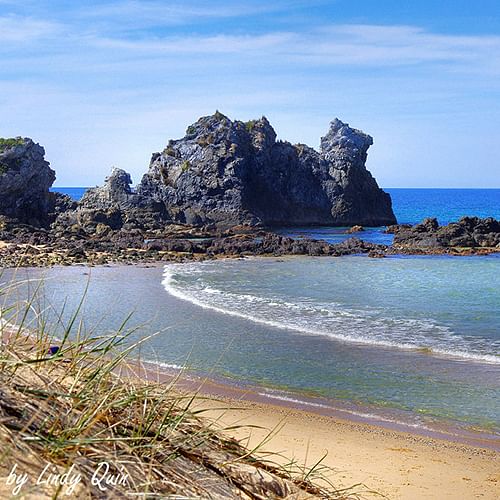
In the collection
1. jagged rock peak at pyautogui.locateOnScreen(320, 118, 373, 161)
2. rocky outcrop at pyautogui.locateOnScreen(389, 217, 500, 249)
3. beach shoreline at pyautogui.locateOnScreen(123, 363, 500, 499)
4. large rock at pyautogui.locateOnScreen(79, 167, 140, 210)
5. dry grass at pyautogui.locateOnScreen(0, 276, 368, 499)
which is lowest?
beach shoreline at pyautogui.locateOnScreen(123, 363, 500, 499)

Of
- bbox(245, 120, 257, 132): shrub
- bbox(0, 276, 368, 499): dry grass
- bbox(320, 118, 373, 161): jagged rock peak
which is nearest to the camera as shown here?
bbox(0, 276, 368, 499): dry grass

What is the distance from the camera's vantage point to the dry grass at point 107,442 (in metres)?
2.51

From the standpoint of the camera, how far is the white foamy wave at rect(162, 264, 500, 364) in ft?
47.4

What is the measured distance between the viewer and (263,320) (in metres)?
17.3

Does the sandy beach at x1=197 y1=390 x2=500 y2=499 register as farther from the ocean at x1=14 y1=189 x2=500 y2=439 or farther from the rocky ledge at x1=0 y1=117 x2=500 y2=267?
the rocky ledge at x1=0 y1=117 x2=500 y2=267

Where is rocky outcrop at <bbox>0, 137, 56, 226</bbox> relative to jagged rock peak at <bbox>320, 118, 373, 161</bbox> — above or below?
below

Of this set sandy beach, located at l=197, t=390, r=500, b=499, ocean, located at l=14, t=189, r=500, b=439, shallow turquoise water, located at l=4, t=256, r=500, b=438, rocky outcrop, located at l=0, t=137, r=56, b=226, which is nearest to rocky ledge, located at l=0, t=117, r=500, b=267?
rocky outcrop, located at l=0, t=137, r=56, b=226

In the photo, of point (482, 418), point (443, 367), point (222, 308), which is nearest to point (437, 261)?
point (222, 308)

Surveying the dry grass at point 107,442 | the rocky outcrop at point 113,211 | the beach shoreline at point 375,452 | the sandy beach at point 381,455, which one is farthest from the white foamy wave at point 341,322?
the rocky outcrop at point 113,211

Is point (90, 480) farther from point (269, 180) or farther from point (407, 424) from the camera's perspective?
point (269, 180)

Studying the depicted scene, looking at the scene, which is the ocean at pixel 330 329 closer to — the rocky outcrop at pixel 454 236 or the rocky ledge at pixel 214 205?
the rocky ledge at pixel 214 205

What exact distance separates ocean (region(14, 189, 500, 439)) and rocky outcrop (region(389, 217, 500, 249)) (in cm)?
993

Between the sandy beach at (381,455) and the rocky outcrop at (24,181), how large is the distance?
4013 cm

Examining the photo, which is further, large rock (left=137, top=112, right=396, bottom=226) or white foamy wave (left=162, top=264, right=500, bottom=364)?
large rock (left=137, top=112, right=396, bottom=226)
